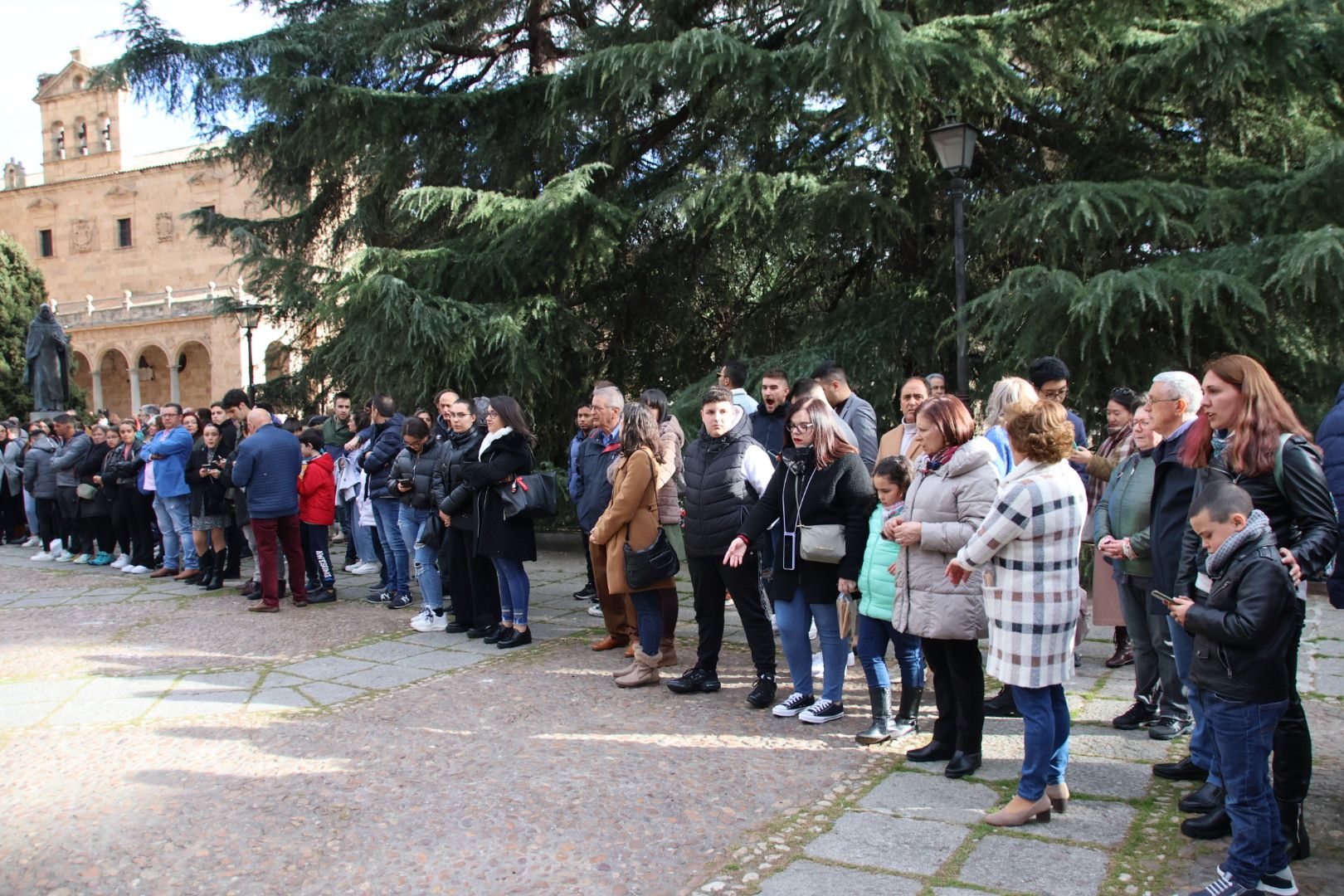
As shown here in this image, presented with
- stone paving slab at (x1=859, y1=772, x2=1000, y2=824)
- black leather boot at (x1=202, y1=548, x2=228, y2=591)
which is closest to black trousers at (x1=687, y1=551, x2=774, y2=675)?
stone paving slab at (x1=859, y1=772, x2=1000, y2=824)

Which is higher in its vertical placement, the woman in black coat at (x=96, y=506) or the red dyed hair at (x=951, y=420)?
the red dyed hair at (x=951, y=420)

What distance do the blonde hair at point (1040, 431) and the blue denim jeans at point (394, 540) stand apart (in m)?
6.38

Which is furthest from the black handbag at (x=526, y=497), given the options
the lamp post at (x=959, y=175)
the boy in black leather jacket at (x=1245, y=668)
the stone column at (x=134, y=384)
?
the stone column at (x=134, y=384)

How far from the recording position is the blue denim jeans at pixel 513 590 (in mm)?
7273

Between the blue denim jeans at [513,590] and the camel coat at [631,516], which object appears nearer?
the camel coat at [631,516]

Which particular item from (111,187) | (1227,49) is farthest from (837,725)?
(111,187)

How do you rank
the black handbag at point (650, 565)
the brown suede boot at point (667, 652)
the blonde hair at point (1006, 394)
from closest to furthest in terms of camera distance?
the blonde hair at point (1006, 394), the black handbag at point (650, 565), the brown suede boot at point (667, 652)

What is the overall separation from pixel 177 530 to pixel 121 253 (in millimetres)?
48167

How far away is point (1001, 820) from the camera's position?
152 inches

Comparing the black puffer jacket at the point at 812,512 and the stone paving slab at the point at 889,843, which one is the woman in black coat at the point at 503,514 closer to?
the black puffer jacket at the point at 812,512

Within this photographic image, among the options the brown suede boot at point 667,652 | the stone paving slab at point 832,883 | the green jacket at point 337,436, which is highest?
the green jacket at point 337,436

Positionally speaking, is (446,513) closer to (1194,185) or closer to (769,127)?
(769,127)

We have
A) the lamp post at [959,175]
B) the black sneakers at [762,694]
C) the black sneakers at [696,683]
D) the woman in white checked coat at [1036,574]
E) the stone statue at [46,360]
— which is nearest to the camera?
the woman in white checked coat at [1036,574]

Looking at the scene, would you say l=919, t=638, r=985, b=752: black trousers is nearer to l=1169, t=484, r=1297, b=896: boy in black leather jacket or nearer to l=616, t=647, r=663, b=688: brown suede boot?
l=1169, t=484, r=1297, b=896: boy in black leather jacket
